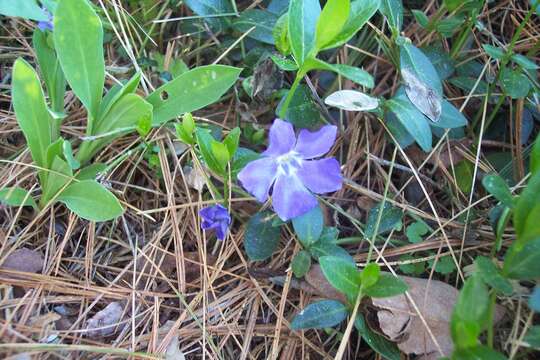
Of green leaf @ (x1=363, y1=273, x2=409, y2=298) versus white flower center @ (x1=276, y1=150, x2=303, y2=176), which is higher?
white flower center @ (x1=276, y1=150, x2=303, y2=176)

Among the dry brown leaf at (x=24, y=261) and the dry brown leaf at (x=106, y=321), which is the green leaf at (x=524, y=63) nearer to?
the dry brown leaf at (x=106, y=321)

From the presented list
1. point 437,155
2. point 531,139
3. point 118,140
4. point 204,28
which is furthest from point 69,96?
point 531,139

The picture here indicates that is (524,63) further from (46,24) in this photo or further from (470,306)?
(46,24)

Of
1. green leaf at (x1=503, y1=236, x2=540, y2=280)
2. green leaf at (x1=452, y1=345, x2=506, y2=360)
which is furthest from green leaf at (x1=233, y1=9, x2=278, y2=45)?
green leaf at (x1=452, y1=345, x2=506, y2=360)

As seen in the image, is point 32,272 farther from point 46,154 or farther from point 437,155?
point 437,155

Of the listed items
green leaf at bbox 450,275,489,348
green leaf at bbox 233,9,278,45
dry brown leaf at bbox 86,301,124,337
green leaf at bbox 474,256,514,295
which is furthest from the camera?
green leaf at bbox 233,9,278,45

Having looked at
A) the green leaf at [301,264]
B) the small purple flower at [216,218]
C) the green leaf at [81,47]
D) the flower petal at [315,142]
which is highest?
the green leaf at [81,47]

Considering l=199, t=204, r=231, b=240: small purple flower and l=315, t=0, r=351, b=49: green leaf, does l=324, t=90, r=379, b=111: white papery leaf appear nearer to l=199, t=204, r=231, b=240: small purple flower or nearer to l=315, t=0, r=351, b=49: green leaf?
l=315, t=0, r=351, b=49: green leaf

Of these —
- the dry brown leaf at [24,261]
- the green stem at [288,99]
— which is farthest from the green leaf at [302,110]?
the dry brown leaf at [24,261]
